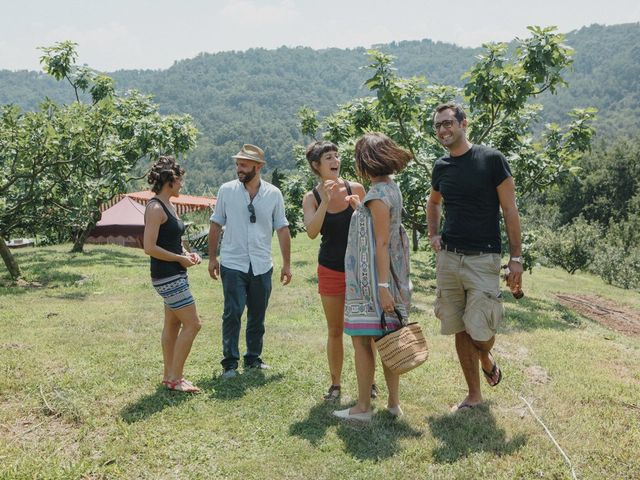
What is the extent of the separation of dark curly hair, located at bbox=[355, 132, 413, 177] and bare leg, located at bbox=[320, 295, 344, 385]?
1147 millimetres

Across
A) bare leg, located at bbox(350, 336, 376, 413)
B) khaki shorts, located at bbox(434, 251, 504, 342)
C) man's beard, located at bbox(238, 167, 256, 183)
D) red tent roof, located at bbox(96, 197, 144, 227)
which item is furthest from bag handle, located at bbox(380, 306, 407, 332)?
red tent roof, located at bbox(96, 197, 144, 227)

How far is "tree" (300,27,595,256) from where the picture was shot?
33.4 ft

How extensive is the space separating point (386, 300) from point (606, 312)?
12312 mm

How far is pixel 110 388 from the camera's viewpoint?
562 cm

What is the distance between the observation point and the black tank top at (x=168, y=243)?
5.22 m

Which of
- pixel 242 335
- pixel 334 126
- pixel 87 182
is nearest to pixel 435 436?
pixel 242 335

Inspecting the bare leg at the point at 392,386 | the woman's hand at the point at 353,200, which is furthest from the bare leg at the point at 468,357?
the woman's hand at the point at 353,200

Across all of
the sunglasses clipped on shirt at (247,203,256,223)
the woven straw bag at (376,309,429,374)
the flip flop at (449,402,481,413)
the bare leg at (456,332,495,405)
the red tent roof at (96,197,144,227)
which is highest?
the sunglasses clipped on shirt at (247,203,256,223)

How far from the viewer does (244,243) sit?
5828mm

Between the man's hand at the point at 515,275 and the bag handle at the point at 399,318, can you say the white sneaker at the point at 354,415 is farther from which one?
the man's hand at the point at 515,275

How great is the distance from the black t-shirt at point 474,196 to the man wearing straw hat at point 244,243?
1.73 meters

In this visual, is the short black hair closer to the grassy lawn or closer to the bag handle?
the bag handle

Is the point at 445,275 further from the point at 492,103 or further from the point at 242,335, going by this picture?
the point at 492,103

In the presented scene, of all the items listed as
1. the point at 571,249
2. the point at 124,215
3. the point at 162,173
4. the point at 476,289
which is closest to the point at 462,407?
the point at 476,289
